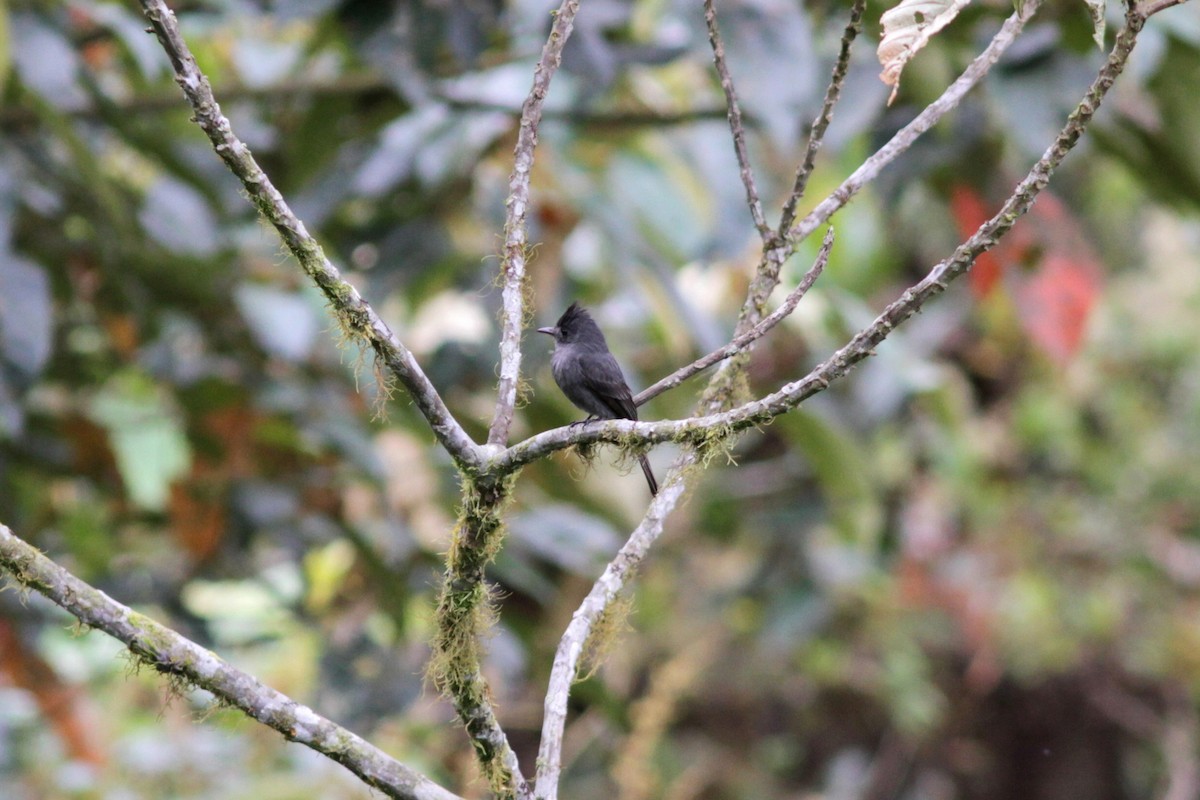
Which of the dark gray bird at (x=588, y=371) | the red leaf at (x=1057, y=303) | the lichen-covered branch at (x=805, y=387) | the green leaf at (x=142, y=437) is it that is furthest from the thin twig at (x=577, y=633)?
the green leaf at (x=142, y=437)

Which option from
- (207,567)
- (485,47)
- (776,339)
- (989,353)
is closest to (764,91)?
(485,47)

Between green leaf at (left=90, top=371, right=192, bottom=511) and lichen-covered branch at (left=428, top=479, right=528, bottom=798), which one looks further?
green leaf at (left=90, top=371, right=192, bottom=511)

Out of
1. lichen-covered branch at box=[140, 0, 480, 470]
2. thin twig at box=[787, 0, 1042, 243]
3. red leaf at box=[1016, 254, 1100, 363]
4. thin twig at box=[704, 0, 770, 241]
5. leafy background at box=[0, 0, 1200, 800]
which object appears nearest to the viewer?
lichen-covered branch at box=[140, 0, 480, 470]

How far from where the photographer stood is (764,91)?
11.7 ft

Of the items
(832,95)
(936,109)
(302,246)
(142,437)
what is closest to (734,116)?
(832,95)

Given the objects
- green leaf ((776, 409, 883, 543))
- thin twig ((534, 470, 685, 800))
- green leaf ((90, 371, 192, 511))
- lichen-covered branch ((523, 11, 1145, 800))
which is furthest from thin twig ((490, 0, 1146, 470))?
green leaf ((90, 371, 192, 511))

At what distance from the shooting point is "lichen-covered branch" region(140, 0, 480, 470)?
5.16 feet

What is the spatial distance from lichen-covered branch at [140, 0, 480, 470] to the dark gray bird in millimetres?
1532

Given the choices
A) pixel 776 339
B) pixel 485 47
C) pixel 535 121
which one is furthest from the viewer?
pixel 776 339

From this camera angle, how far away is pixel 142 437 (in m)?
5.40

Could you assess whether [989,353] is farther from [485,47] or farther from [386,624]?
[485,47]

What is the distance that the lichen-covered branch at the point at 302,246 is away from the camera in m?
1.57

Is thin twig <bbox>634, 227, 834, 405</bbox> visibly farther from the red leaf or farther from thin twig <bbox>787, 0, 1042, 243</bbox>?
the red leaf

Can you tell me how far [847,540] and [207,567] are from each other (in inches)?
100
